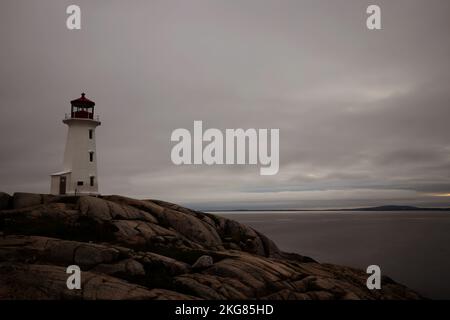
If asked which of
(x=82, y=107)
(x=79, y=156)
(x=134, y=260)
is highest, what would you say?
(x=82, y=107)

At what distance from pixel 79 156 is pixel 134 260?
21.7 m

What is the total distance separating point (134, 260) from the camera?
20.1m

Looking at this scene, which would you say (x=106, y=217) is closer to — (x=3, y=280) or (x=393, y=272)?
(x=3, y=280)

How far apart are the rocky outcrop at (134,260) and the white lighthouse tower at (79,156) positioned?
5.73 m

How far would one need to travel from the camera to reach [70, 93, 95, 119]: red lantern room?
38844mm

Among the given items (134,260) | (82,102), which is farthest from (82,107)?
(134,260)

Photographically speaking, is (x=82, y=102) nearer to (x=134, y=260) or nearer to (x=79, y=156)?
(x=79, y=156)

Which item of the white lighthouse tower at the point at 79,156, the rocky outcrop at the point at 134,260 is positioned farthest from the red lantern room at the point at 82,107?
the rocky outcrop at the point at 134,260

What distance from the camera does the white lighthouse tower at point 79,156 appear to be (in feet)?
121

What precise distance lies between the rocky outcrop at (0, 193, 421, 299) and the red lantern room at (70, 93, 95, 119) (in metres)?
11.2

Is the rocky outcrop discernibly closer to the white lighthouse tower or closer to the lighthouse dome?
the white lighthouse tower
